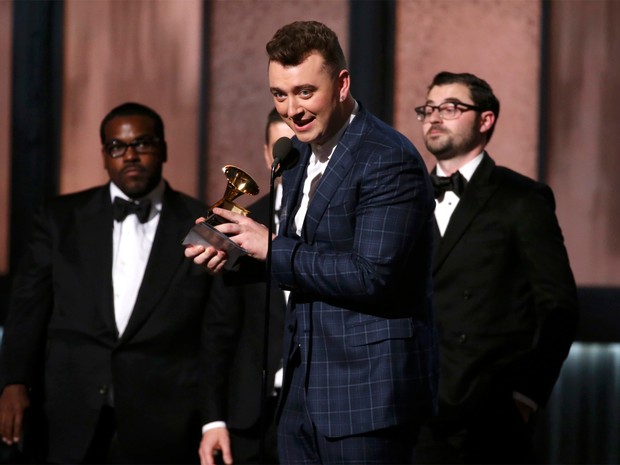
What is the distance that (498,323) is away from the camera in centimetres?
405

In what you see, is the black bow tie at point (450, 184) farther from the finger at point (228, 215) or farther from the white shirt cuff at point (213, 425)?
the finger at point (228, 215)

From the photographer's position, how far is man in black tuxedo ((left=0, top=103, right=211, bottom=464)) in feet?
13.7

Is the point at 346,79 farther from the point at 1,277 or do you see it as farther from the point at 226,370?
the point at 1,277

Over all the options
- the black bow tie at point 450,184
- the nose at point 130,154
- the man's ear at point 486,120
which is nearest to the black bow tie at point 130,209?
the nose at point 130,154

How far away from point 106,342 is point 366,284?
1742mm

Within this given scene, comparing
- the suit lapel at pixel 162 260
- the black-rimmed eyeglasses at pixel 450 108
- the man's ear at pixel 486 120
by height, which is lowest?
Answer: the suit lapel at pixel 162 260

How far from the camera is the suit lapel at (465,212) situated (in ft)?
13.6

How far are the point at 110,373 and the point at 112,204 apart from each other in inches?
25.6

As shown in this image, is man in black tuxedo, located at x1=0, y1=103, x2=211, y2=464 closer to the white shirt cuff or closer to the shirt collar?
the shirt collar

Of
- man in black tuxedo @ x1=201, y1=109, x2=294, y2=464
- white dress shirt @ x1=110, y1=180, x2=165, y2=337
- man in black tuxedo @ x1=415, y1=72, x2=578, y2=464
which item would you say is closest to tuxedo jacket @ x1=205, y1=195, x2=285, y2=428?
man in black tuxedo @ x1=201, y1=109, x2=294, y2=464

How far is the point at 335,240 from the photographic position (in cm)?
282

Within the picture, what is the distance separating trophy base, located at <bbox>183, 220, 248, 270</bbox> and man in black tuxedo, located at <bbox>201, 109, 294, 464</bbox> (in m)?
1.31

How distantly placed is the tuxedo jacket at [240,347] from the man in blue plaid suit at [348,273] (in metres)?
1.24

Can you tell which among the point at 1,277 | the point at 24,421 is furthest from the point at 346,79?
the point at 1,277
